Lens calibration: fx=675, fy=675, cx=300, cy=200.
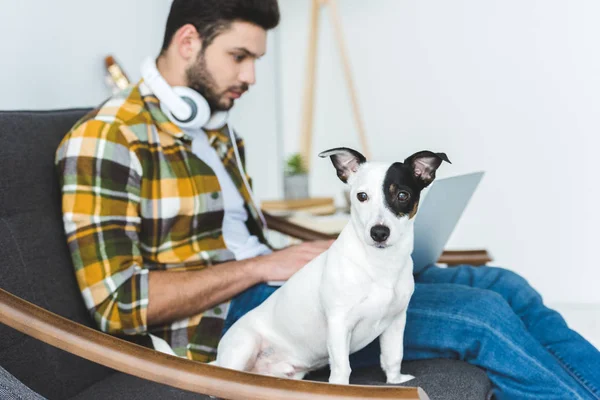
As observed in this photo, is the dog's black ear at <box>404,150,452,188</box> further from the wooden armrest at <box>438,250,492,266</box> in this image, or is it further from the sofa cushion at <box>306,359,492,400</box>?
the wooden armrest at <box>438,250,492,266</box>

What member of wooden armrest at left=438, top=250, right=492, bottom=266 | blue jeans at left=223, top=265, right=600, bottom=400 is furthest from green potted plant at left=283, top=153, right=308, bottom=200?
blue jeans at left=223, top=265, right=600, bottom=400

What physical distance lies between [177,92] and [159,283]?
18.0 inches

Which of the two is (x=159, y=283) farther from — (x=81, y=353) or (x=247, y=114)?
(x=247, y=114)

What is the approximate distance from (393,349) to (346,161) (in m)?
0.36

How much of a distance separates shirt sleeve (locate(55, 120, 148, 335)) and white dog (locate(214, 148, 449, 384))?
0.76ft

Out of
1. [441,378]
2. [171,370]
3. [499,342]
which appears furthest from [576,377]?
[171,370]

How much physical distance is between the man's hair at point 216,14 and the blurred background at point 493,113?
1.90 metres

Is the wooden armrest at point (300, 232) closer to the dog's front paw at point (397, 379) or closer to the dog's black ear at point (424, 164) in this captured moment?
the dog's front paw at point (397, 379)

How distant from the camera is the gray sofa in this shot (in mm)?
1218

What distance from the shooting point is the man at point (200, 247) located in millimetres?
1292

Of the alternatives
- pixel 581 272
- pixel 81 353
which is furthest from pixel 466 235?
pixel 81 353

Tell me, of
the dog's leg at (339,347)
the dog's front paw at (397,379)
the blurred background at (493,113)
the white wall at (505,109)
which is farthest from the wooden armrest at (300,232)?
the white wall at (505,109)

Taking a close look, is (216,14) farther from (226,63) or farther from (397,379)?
(397,379)

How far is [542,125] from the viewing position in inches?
134
